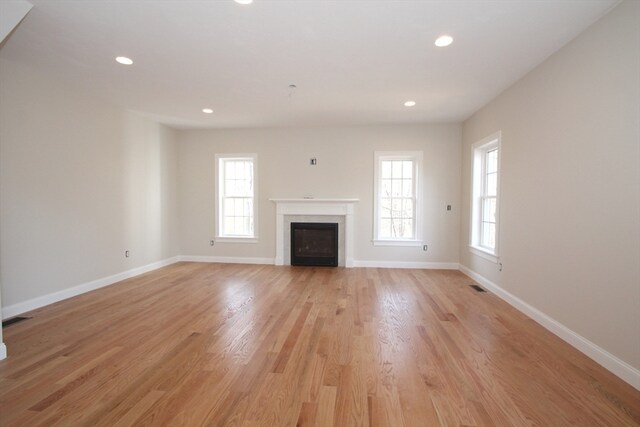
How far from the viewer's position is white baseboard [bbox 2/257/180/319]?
3.07 meters

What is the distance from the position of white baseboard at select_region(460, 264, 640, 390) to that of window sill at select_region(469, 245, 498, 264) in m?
0.37

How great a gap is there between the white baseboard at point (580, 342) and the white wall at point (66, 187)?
17.8 feet

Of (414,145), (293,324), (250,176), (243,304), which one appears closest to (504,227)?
(414,145)

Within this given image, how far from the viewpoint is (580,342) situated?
7.97 feet

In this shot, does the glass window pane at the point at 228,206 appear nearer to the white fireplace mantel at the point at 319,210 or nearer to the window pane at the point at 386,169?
the white fireplace mantel at the point at 319,210

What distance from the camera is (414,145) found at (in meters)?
5.36

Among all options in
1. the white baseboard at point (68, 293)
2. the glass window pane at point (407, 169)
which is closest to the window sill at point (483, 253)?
the glass window pane at point (407, 169)

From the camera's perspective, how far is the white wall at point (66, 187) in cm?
306

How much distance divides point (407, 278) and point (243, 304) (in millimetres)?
2629

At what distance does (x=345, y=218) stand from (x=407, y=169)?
1.50 meters

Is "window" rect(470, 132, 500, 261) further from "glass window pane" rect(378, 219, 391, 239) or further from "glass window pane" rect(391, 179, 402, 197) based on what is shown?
"glass window pane" rect(378, 219, 391, 239)

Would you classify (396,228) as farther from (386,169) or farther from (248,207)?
(248,207)

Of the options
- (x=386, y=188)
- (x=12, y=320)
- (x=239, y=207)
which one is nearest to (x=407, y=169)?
(x=386, y=188)

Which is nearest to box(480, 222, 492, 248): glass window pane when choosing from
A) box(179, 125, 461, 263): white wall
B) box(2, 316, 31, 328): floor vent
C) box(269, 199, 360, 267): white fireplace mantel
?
box(179, 125, 461, 263): white wall
